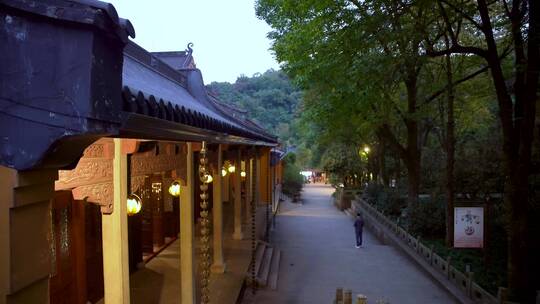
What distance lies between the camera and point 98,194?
4160 millimetres

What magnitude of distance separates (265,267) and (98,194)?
10550 millimetres

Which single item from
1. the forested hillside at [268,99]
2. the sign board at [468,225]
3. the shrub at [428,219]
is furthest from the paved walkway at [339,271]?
the forested hillside at [268,99]

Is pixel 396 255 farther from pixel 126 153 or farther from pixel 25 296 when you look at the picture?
pixel 25 296

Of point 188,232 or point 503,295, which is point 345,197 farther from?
point 188,232

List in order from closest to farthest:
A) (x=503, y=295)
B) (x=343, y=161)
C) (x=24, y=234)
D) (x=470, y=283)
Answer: (x=24, y=234)
(x=503, y=295)
(x=470, y=283)
(x=343, y=161)

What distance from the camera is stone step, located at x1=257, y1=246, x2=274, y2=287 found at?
12503mm

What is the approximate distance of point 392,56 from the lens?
36.4 ft

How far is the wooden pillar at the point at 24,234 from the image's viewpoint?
207cm

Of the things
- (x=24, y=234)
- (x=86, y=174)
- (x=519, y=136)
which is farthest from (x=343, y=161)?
(x=24, y=234)

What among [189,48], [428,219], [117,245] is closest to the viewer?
[117,245]

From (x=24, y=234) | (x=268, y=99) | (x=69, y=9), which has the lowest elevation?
(x=24, y=234)

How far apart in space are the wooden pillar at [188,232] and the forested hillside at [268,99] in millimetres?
68576

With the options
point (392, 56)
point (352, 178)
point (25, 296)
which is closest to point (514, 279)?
point (392, 56)

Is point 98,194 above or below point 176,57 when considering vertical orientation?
below
